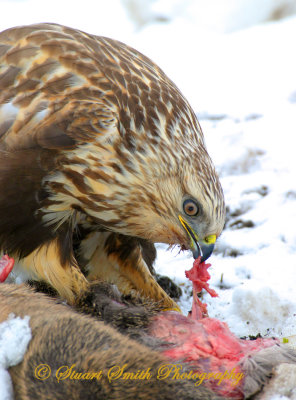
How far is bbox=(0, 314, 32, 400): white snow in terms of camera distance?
91.7 inches

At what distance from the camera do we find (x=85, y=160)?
3.09 m

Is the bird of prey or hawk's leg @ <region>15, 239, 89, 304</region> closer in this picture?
the bird of prey

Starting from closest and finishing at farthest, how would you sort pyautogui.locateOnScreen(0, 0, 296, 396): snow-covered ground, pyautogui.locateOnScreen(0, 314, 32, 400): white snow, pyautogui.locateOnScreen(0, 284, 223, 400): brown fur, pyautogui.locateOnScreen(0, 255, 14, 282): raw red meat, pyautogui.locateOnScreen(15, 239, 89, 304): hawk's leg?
pyautogui.locateOnScreen(0, 284, 223, 400): brown fur, pyautogui.locateOnScreen(0, 314, 32, 400): white snow, pyautogui.locateOnScreen(0, 255, 14, 282): raw red meat, pyautogui.locateOnScreen(15, 239, 89, 304): hawk's leg, pyautogui.locateOnScreen(0, 0, 296, 396): snow-covered ground

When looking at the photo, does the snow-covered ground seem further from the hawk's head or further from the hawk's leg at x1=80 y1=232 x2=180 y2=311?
the hawk's head

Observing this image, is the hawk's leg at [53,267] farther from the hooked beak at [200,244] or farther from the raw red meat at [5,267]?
the hooked beak at [200,244]

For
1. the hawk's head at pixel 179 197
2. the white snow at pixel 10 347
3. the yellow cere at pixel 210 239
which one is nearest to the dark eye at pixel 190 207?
the hawk's head at pixel 179 197

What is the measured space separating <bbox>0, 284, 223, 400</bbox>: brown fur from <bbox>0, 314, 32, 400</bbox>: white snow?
22 millimetres

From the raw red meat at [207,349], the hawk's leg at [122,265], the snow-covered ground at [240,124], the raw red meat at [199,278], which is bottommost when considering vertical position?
the snow-covered ground at [240,124]

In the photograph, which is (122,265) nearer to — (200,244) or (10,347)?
(200,244)

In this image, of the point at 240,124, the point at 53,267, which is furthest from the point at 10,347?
the point at 240,124

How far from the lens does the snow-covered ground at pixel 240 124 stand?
3855 millimetres

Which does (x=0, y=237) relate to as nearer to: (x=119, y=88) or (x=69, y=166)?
(x=69, y=166)

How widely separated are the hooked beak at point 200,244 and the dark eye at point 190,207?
55 millimetres

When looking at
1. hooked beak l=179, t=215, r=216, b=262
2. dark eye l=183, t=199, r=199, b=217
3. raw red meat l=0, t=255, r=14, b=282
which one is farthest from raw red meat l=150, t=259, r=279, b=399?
raw red meat l=0, t=255, r=14, b=282
